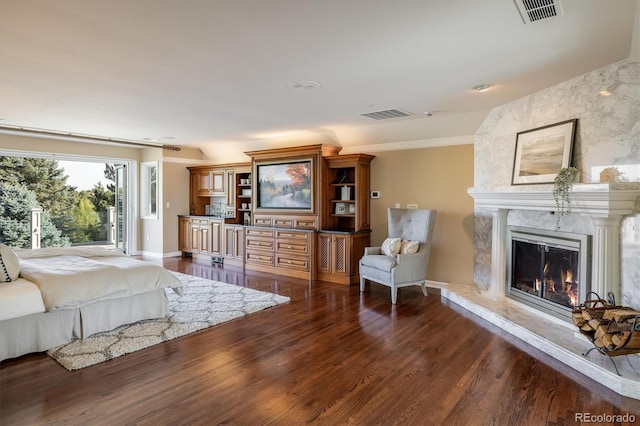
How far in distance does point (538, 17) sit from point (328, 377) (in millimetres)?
2838

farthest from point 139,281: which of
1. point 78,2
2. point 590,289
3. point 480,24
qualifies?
point 590,289

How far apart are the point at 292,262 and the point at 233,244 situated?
166cm

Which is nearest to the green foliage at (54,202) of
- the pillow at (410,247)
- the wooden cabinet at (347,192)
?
the wooden cabinet at (347,192)

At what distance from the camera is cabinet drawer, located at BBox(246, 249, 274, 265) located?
21.5 ft

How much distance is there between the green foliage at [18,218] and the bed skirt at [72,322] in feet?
17.0

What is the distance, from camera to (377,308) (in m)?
4.42

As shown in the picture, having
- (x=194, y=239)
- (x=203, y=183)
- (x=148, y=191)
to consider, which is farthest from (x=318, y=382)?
(x=148, y=191)

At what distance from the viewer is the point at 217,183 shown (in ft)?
26.5

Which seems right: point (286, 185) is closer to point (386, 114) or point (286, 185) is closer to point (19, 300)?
point (386, 114)

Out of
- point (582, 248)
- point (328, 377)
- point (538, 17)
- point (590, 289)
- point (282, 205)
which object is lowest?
point (328, 377)

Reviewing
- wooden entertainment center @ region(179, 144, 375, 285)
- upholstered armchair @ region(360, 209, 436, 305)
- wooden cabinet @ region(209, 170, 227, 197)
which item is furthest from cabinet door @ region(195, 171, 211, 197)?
upholstered armchair @ region(360, 209, 436, 305)

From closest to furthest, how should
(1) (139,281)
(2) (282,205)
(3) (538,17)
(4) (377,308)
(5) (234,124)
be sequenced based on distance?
(3) (538,17), (1) (139,281), (4) (377,308), (5) (234,124), (2) (282,205)

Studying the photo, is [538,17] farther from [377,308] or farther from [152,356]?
[152,356]

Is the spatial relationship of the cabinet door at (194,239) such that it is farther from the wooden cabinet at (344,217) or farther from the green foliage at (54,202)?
the wooden cabinet at (344,217)
